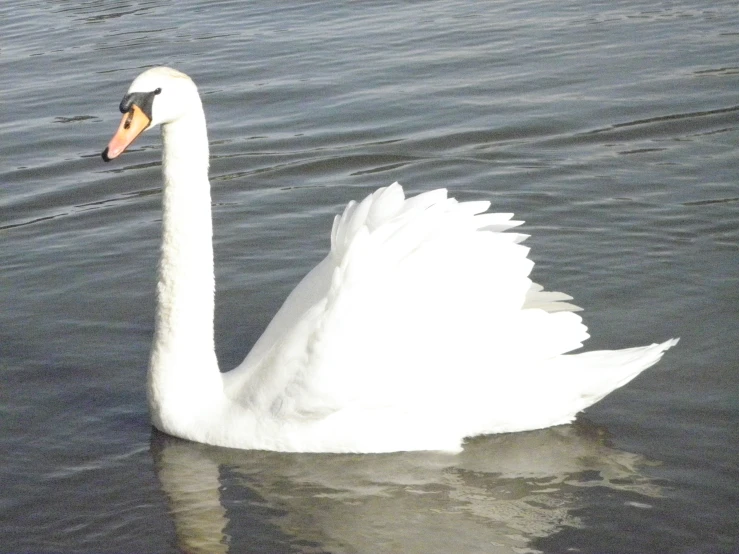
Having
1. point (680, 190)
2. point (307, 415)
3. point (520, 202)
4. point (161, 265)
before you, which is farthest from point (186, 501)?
point (680, 190)

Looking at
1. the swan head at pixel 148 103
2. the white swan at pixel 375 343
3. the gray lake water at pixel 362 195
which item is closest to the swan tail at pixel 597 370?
the white swan at pixel 375 343

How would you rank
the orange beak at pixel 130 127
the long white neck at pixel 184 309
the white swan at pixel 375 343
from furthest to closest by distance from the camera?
the long white neck at pixel 184 309 < the white swan at pixel 375 343 < the orange beak at pixel 130 127

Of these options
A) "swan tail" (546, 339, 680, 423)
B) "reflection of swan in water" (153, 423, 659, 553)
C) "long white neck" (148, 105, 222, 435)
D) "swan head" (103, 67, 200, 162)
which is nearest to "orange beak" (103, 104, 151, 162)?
"swan head" (103, 67, 200, 162)

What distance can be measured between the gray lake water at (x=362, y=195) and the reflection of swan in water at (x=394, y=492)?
0.05 feet

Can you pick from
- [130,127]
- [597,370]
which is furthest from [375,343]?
[130,127]

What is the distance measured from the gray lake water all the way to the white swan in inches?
7.6

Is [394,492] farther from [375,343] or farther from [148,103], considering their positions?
[148,103]

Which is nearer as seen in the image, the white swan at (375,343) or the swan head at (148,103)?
the swan head at (148,103)

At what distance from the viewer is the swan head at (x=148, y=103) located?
5.51 metres

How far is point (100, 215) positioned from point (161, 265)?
3810 millimetres

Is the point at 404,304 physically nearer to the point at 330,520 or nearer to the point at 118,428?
the point at 330,520

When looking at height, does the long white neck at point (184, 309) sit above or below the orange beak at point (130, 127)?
below

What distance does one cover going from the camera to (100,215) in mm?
9711

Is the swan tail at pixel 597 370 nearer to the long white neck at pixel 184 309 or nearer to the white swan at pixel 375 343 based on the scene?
the white swan at pixel 375 343
